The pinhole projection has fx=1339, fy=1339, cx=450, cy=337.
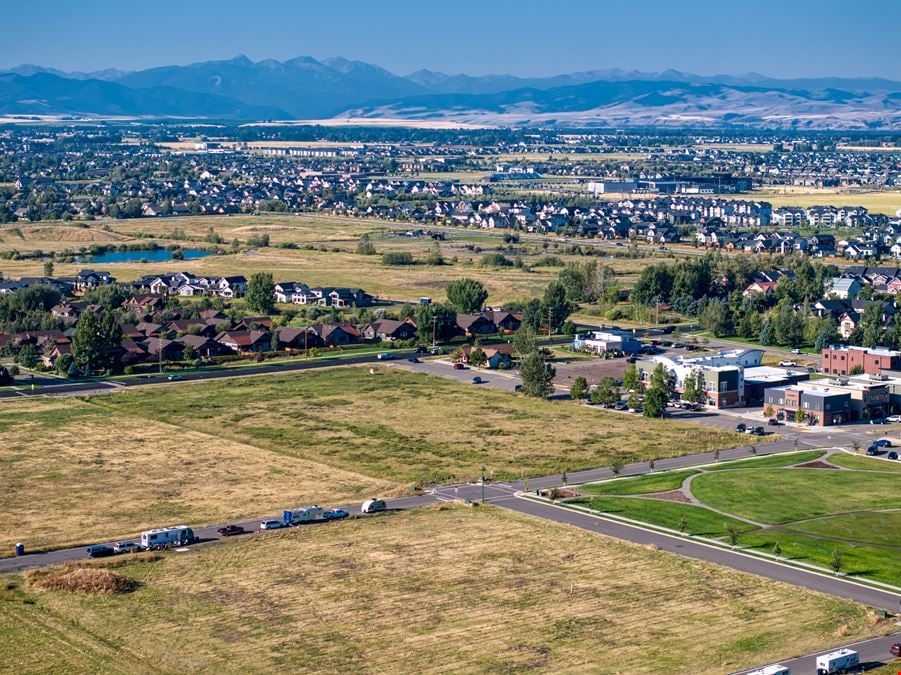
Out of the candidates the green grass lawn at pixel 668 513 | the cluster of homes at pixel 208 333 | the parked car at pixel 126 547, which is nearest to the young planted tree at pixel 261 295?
the cluster of homes at pixel 208 333

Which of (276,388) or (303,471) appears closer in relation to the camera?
(303,471)

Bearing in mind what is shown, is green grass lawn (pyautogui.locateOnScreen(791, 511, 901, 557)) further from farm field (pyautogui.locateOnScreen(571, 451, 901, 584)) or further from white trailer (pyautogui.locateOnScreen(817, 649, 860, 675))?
white trailer (pyautogui.locateOnScreen(817, 649, 860, 675))

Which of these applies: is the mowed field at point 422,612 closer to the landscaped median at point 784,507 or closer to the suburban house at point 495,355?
the landscaped median at point 784,507

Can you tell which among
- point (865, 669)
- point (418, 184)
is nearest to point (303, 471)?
point (865, 669)

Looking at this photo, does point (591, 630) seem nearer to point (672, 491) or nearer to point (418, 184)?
point (672, 491)

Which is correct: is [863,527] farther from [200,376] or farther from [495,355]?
[200,376]

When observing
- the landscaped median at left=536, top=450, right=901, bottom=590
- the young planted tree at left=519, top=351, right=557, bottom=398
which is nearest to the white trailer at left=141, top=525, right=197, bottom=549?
the landscaped median at left=536, top=450, right=901, bottom=590
